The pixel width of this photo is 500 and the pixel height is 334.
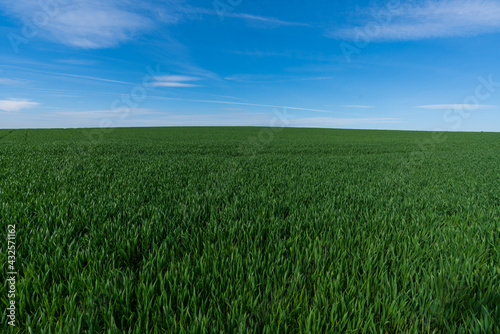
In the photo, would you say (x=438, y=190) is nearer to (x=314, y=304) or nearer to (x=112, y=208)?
(x=314, y=304)

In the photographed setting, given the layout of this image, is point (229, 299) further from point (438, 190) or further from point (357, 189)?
point (438, 190)

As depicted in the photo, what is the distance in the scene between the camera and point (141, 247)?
3578 millimetres

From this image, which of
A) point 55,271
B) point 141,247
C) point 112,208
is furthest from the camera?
point 112,208

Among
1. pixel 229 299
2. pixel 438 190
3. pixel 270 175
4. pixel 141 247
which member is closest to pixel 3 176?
pixel 141 247

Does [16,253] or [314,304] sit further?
[16,253]

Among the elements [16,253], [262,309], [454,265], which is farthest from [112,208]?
[454,265]

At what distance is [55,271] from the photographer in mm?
2775

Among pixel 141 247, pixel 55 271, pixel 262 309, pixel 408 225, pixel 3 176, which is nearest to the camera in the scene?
pixel 262 309

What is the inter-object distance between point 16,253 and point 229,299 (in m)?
2.99

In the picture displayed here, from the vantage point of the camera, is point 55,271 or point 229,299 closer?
point 229,299

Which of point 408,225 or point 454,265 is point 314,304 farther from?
point 408,225

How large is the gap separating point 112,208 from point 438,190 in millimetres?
8986

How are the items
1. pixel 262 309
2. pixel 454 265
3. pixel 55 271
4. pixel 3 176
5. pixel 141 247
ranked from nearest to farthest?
pixel 262 309, pixel 55 271, pixel 454 265, pixel 141 247, pixel 3 176

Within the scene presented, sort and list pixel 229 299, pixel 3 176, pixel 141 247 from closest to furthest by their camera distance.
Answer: pixel 229 299 < pixel 141 247 < pixel 3 176
